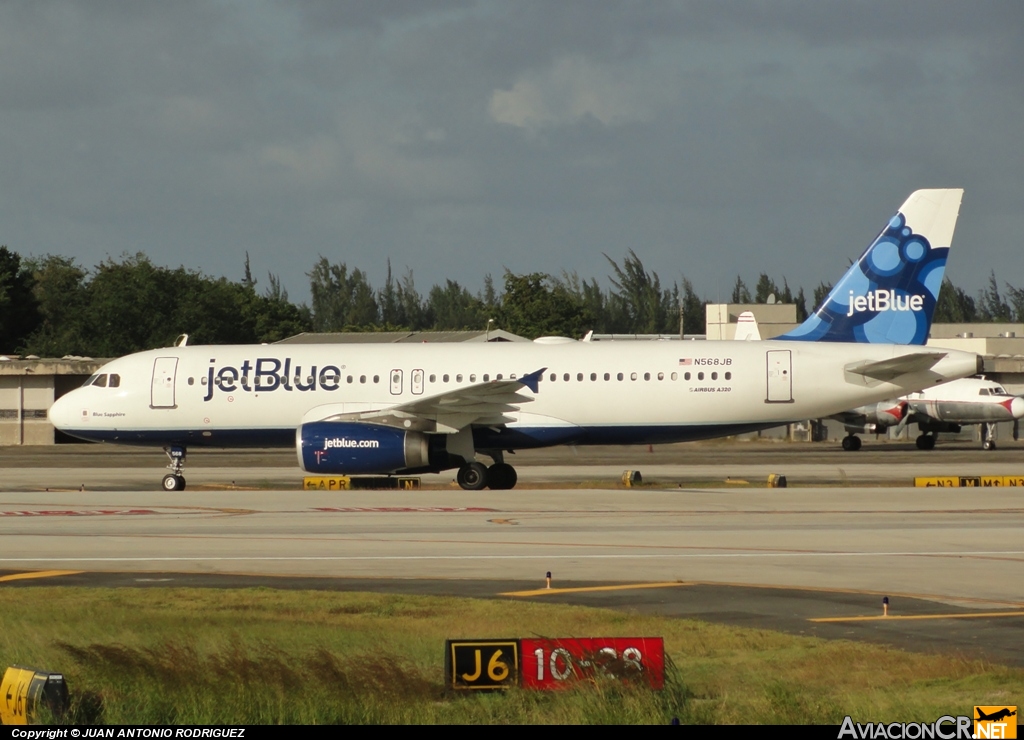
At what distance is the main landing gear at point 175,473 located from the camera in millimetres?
31125

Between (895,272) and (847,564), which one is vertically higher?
(895,272)

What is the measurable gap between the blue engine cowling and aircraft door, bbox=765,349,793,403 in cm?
871

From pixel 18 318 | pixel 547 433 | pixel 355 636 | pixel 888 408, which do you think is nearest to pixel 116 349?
pixel 18 318

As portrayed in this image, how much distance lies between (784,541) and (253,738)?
12.8 metres

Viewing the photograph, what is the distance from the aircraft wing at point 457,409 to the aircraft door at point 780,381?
5.74m

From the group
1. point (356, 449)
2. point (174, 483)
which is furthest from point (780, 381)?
point (174, 483)

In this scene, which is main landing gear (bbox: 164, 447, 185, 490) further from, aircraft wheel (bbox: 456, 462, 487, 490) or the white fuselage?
aircraft wheel (bbox: 456, 462, 487, 490)

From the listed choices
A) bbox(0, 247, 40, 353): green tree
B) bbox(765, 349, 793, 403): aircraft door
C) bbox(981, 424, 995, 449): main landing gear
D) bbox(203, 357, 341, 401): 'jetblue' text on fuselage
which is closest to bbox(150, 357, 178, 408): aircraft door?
bbox(203, 357, 341, 401): 'jetblue' text on fuselage

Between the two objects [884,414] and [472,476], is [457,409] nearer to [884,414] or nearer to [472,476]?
A: [472,476]

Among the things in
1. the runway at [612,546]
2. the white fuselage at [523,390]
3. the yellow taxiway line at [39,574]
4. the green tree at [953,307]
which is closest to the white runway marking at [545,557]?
the runway at [612,546]

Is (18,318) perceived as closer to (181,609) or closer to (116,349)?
(116,349)

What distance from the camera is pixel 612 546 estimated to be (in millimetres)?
18594

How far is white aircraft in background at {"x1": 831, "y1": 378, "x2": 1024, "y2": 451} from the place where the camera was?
5281 cm

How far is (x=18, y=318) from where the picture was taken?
9681 cm
